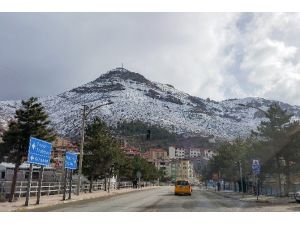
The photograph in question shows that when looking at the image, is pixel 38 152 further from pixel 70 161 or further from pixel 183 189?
pixel 183 189

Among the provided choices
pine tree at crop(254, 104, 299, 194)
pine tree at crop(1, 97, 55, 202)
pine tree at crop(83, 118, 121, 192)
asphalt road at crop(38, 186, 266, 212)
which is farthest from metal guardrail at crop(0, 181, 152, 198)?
pine tree at crop(254, 104, 299, 194)

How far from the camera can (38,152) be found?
85.8 ft

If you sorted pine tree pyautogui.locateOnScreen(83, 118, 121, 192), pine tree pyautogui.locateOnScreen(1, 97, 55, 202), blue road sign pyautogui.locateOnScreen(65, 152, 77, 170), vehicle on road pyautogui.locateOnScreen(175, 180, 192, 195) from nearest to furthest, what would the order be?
1. pine tree pyautogui.locateOnScreen(1, 97, 55, 202)
2. blue road sign pyautogui.locateOnScreen(65, 152, 77, 170)
3. vehicle on road pyautogui.locateOnScreen(175, 180, 192, 195)
4. pine tree pyautogui.locateOnScreen(83, 118, 121, 192)

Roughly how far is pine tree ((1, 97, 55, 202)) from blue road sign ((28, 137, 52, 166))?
187 inches

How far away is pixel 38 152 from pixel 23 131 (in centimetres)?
618

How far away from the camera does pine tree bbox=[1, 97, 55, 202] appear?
3150 cm

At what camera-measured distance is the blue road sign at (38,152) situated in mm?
25141

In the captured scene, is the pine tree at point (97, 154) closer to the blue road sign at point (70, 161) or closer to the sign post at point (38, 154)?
the blue road sign at point (70, 161)

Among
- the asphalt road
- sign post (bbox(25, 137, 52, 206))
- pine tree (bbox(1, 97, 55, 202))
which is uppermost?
pine tree (bbox(1, 97, 55, 202))

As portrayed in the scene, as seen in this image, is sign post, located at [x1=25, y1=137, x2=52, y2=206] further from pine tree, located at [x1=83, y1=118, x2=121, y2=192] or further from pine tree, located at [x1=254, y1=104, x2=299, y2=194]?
pine tree, located at [x1=83, y1=118, x2=121, y2=192]

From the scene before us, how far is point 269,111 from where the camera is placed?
44719 mm

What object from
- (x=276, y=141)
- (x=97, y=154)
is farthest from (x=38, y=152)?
(x=97, y=154)
